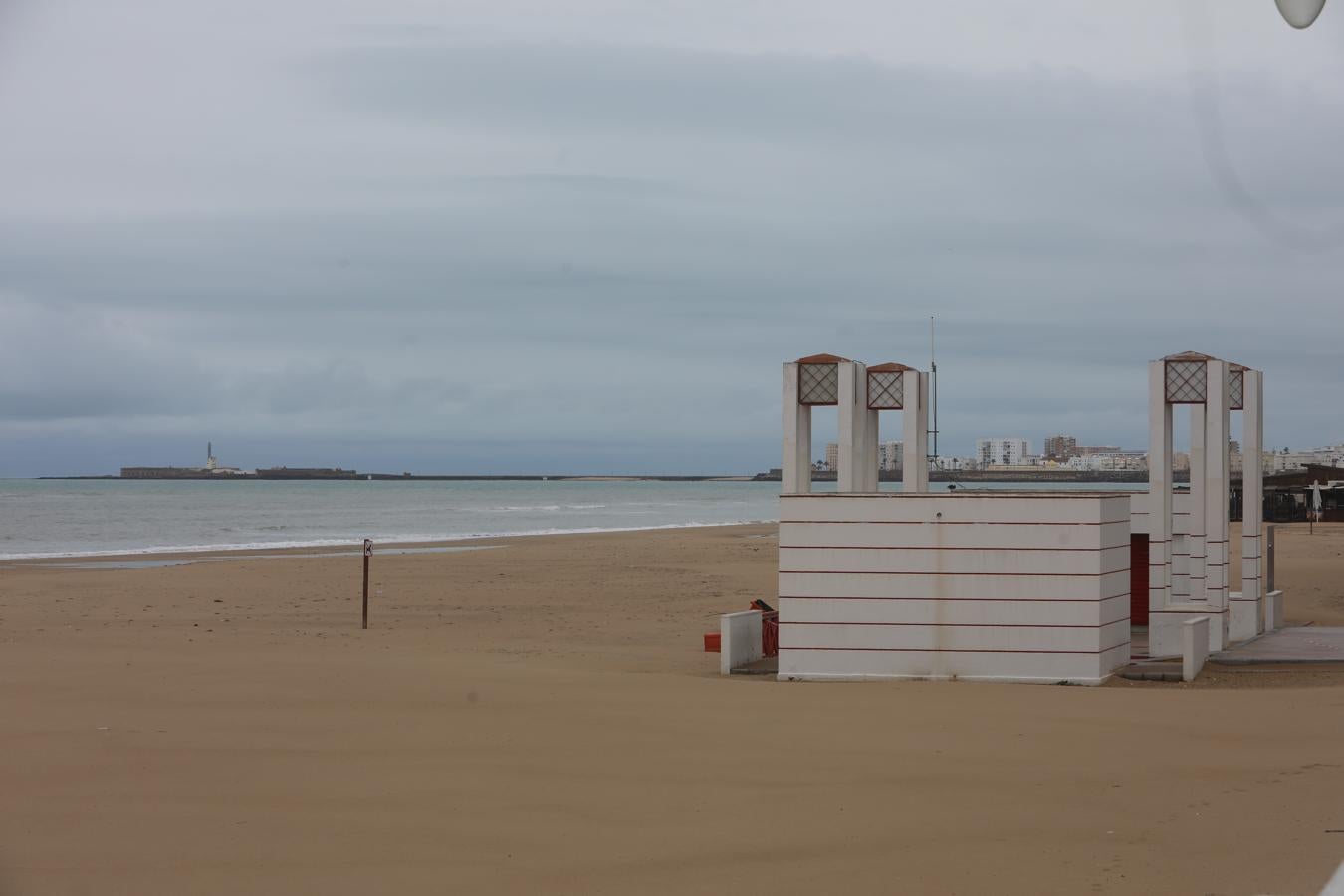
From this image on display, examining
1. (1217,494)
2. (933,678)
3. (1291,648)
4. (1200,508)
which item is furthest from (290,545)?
(933,678)

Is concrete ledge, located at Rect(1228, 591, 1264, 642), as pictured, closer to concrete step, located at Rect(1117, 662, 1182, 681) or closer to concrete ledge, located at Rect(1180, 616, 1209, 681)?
concrete step, located at Rect(1117, 662, 1182, 681)

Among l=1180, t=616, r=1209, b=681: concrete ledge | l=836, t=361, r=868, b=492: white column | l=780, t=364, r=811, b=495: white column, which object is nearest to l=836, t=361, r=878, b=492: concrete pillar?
l=836, t=361, r=868, b=492: white column

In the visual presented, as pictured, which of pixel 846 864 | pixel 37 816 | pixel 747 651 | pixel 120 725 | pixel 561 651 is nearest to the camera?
pixel 846 864

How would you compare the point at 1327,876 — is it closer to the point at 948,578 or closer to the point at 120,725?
the point at 948,578

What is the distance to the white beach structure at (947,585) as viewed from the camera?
13.4 m

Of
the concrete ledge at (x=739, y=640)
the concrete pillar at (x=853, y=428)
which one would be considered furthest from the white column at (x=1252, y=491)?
the concrete ledge at (x=739, y=640)

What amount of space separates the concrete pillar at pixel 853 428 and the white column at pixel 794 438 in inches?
16.1

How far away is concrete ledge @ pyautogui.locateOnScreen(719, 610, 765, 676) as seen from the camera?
48.9 ft

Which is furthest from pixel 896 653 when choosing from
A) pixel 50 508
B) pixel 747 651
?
pixel 50 508

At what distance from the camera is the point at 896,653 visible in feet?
44.4

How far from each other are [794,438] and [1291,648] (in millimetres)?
7308

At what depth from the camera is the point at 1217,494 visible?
18250 mm

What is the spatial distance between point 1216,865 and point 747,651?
8.89 meters

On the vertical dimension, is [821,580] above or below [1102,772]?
above
